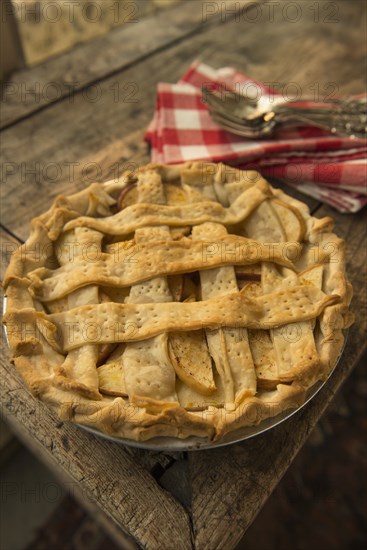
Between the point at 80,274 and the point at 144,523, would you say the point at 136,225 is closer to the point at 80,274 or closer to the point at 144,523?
the point at 80,274

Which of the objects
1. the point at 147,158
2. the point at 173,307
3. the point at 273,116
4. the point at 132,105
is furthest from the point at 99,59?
the point at 173,307

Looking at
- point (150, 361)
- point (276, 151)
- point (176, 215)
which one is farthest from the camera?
point (276, 151)

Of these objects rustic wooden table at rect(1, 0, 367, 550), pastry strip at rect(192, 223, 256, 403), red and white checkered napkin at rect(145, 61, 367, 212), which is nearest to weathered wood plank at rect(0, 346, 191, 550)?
rustic wooden table at rect(1, 0, 367, 550)

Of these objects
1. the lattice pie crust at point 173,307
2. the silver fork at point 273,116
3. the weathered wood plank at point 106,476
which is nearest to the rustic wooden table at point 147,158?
the weathered wood plank at point 106,476

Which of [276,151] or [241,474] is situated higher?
[276,151]

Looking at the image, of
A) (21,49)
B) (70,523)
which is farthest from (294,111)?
(70,523)

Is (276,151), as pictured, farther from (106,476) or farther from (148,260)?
(106,476)

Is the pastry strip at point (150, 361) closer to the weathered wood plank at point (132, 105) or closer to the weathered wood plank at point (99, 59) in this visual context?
the weathered wood plank at point (132, 105)
